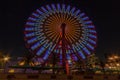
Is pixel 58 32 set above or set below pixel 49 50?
above

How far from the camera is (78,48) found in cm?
4312

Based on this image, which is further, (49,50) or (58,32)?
(58,32)

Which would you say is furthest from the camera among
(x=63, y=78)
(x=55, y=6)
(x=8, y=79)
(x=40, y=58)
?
(x=55, y=6)

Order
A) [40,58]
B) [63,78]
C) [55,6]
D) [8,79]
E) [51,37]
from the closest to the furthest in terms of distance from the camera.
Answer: [8,79], [63,78], [40,58], [51,37], [55,6]

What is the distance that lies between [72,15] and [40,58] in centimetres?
1409

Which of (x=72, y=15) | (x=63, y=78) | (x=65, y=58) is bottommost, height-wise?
(x=63, y=78)

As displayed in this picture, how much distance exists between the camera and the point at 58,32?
44.7m

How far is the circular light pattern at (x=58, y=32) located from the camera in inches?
1585

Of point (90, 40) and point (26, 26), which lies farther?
point (90, 40)

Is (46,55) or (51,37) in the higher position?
(51,37)

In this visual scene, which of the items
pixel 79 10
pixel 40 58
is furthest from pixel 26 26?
pixel 79 10

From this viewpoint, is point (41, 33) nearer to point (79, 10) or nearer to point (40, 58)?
point (40, 58)

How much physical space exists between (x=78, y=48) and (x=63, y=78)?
1092 inches

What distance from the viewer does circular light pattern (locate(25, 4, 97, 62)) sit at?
40.3 m
